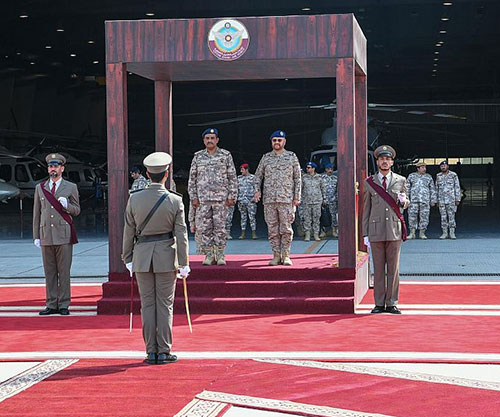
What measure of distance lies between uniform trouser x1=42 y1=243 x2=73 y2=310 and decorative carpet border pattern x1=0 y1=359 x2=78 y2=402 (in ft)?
9.00

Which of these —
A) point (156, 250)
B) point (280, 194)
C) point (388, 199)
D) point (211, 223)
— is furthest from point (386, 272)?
point (156, 250)

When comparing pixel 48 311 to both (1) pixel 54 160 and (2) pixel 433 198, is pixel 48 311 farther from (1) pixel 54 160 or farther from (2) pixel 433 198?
(2) pixel 433 198

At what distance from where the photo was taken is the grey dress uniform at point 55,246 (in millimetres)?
9250

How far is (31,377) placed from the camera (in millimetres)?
5992

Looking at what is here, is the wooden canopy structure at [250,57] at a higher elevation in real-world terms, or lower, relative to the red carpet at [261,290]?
higher

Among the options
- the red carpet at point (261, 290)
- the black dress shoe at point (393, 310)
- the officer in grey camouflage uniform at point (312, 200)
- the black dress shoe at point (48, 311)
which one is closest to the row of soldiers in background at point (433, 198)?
the officer in grey camouflage uniform at point (312, 200)

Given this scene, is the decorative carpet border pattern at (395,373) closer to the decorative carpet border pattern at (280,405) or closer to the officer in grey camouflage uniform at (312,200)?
the decorative carpet border pattern at (280,405)

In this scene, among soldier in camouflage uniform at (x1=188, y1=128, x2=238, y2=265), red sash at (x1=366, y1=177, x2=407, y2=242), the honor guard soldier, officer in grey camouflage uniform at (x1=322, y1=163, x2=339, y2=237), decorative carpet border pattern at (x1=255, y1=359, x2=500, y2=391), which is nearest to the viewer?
decorative carpet border pattern at (x1=255, y1=359, x2=500, y2=391)

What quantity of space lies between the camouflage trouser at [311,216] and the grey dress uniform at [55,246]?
938 centimetres

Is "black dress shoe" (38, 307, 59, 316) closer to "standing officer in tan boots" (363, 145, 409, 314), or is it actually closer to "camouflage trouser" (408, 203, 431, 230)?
"standing officer in tan boots" (363, 145, 409, 314)

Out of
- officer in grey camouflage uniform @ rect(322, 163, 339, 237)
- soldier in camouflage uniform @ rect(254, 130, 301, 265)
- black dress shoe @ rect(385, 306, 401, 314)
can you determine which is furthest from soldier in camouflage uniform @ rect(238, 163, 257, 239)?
black dress shoe @ rect(385, 306, 401, 314)

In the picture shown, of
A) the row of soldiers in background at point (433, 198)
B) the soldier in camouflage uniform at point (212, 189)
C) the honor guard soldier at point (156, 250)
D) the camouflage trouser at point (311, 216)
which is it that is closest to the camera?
the honor guard soldier at point (156, 250)

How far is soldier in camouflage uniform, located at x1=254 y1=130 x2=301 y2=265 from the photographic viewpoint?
31.9 ft

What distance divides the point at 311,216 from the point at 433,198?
265 cm
